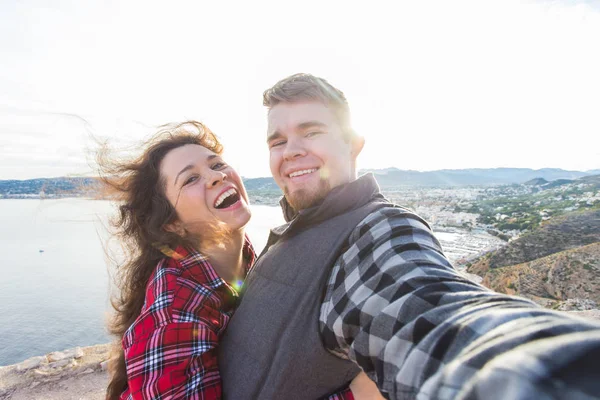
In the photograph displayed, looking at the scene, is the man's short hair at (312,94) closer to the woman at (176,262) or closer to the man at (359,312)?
the man at (359,312)

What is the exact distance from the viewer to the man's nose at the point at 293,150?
1.89 m

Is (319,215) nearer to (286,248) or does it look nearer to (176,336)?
(286,248)

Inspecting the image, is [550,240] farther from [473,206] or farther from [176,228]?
[473,206]

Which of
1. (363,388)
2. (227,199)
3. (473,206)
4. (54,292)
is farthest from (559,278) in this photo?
(473,206)

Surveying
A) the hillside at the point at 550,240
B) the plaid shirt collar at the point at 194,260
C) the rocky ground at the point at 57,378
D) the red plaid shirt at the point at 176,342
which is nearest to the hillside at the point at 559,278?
the hillside at the point at 550,240

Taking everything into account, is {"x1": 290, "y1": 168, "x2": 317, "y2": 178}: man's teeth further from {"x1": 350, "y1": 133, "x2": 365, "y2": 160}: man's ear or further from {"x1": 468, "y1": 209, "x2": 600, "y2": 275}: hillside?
{"x1": 468, "y1": 209, "x2": 600, "y2": 275}: hillside

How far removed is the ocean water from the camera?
3.22 meters

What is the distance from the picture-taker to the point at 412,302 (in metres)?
0.75

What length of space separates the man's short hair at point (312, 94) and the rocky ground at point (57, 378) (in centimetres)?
641

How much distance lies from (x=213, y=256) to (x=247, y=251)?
48cm

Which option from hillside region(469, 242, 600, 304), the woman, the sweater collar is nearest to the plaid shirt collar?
the woman

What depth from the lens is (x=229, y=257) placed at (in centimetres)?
228

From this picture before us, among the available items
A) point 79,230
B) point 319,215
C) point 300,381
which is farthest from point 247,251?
point 79,230

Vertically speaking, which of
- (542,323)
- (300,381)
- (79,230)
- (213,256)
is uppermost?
(542,323)
